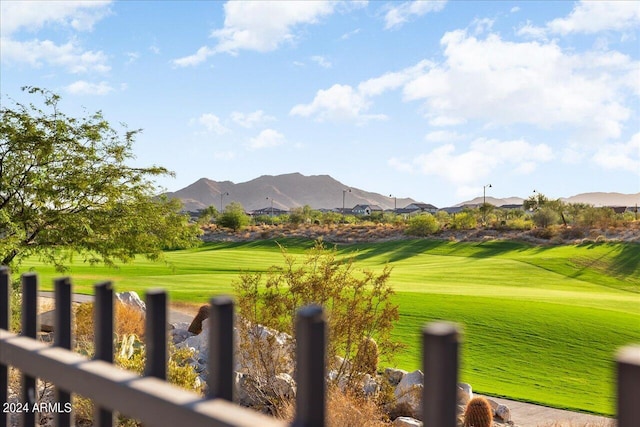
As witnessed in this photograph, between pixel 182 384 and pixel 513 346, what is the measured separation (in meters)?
11.2

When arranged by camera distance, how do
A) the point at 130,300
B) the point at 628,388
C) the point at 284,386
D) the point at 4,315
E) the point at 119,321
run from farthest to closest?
1. the point at 130,300
2. the point at 119,321
3. the point at 284,386
4. the point at 4,315
5. the point at 628,388

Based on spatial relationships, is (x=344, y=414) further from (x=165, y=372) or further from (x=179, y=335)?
(x=179, y=335)

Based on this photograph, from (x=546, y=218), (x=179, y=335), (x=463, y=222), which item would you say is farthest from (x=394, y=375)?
(x=546, y=218)

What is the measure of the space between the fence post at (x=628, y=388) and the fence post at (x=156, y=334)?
1.15 metres

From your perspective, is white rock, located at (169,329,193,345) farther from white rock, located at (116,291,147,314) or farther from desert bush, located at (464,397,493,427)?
desert bush, located at (464,397,493,427)

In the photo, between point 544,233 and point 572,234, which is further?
point 544,233

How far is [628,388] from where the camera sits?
3.28 ft

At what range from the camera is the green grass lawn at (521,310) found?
1348 cm

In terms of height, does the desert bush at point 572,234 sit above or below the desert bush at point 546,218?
below

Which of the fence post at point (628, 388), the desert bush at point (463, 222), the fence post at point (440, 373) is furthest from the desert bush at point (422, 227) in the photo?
the fence post at point (628, 388)

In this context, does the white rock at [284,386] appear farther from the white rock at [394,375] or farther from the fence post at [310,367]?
the fence post at [310,367]

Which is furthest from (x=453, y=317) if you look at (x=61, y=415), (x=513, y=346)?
(x=61, y=415)

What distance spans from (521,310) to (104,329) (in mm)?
20906

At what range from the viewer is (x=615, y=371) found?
1.01 meters
